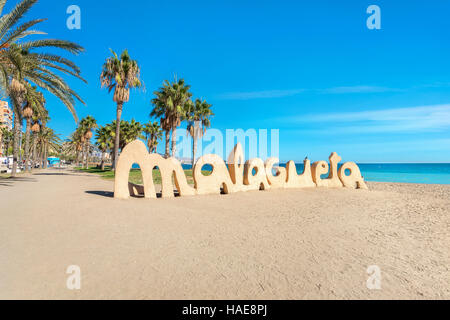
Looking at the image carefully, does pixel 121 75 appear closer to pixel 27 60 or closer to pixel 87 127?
pixel 27 60

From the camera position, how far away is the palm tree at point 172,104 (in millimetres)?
25250

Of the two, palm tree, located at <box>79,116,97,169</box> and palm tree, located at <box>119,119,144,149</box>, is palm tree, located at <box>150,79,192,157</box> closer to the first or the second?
palm tree, located at <box>119,119,144,149</box>

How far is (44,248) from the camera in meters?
4.55

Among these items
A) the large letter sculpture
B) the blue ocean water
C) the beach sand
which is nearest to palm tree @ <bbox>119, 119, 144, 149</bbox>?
the large letter sculpture

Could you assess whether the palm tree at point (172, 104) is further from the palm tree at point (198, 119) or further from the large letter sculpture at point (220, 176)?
the large letter sculpture at point (220, 176)

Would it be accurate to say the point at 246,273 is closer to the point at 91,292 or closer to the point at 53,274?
the point at 91,292

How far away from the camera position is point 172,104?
82.5 ft

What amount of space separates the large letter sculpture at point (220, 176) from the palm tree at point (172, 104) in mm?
13794

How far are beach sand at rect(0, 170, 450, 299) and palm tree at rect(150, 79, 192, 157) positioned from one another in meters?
17.9

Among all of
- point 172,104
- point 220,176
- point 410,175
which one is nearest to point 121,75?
point 172,104

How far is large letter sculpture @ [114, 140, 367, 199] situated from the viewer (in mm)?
10305

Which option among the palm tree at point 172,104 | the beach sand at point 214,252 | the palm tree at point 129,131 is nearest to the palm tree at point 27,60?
the beach sand at point 214,252

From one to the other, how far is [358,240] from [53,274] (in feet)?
21.1
